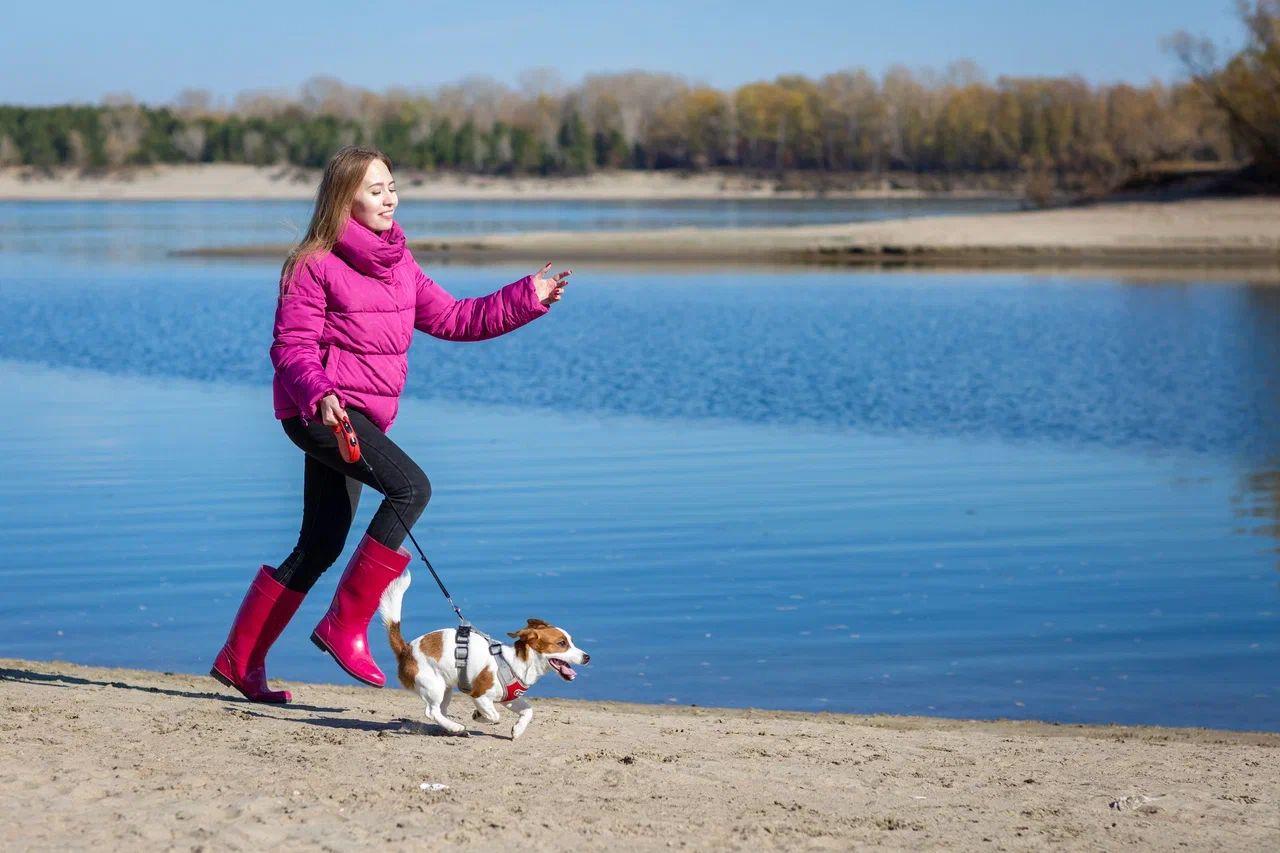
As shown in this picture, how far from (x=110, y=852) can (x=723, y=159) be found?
147m

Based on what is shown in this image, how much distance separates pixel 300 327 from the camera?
510 cm

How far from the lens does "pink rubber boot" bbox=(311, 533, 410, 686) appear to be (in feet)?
17.4

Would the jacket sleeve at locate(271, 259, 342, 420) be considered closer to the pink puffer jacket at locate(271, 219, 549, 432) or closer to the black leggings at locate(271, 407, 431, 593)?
the pink puffer jacket at locate(271, 219, 549, 432)

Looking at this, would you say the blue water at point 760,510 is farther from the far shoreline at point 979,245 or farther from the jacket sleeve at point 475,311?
the far shoreline at point 979,245

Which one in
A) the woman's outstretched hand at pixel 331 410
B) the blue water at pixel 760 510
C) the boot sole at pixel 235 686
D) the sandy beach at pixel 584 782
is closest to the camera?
the sandy beach at pixel 584 782

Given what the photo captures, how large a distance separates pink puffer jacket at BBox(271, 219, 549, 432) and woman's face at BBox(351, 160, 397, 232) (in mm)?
35

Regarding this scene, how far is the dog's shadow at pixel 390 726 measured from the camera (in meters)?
5.25

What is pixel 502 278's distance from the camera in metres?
37.1

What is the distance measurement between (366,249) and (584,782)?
5.83 feet

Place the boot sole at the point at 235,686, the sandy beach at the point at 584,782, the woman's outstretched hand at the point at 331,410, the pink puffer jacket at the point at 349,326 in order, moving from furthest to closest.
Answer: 1. the boot sole at the point at 235,686
2. the pink puffer jacket at the point at 349,326
3. the woman's outstretched hand at the point at 331,410
4. the sandy beach at the point at 584,782

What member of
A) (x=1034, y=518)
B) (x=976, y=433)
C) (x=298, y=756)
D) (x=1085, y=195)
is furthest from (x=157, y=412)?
(x=1085, y=195)

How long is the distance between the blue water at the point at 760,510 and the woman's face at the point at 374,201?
96.4 inches

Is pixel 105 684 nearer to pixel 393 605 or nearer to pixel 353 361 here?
pixel 393 605

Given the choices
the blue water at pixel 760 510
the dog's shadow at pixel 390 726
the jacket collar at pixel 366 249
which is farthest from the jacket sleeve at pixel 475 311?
the blue water at pixel 760 510
